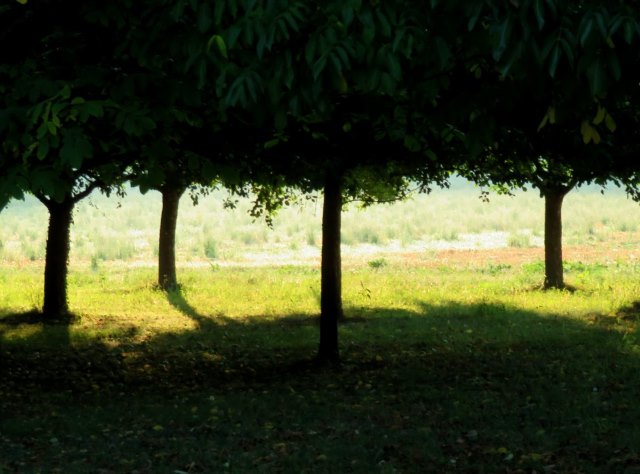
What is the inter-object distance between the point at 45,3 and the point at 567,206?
242 feet

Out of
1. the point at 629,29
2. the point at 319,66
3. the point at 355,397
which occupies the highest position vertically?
the point at 629,29

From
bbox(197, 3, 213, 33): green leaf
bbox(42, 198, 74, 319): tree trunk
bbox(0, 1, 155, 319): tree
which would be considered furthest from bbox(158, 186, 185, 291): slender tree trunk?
bbox(197, 3, 213, 33): green leaf

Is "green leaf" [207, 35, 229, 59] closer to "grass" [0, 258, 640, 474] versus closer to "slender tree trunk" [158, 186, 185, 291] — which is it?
"grass" [0, 258, 640, 474]

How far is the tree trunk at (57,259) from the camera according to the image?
66.0 feet

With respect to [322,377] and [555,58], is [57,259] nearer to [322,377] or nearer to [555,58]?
[322,377]

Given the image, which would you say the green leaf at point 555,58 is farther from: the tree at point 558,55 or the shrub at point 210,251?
the shrub at point 210,251

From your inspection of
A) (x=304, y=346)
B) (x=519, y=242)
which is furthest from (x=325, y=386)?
(x=519, y=242)

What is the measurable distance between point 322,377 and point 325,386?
71 centimetres

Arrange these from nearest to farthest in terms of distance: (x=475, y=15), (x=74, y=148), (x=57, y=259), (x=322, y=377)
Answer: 1. (x=475, y=15)
2. (x=74, y=148)
3. (x=322, y=377)
4. (x=57, y=259)

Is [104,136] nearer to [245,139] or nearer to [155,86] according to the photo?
[155,86]

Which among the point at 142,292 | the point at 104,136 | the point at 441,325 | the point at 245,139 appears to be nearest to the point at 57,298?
the point at 142,292

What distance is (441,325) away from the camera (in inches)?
748

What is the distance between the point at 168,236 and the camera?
25.3 meters

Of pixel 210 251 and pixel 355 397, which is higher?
pixel 210 251
